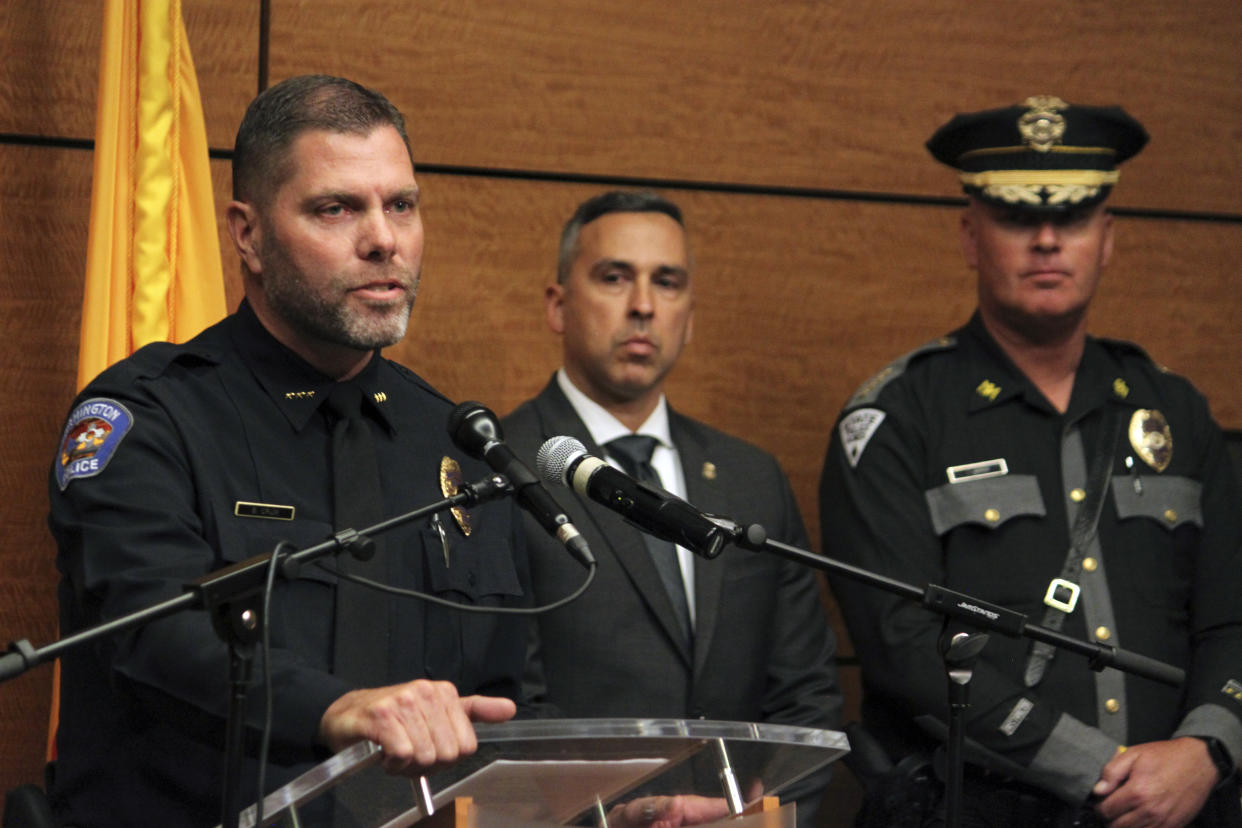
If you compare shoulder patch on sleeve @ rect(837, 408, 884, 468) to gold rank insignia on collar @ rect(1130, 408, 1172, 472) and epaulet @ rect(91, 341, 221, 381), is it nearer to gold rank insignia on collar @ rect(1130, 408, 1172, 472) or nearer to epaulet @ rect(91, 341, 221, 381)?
gold rank insignia on collar @ rect(1130, 408, 1172, 472)

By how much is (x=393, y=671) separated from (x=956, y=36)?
2.30 meters

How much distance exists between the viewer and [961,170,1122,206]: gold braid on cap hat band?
117 inches

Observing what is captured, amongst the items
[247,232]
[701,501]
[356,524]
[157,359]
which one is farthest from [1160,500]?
[157,359]

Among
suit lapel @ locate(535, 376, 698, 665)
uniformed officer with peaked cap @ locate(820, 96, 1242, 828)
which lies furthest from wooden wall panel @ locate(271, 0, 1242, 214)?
suit lapel @ locate(535, 376, 698, 665)

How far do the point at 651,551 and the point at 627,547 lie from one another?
63mm

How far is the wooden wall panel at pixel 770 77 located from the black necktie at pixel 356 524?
1219 millimetres

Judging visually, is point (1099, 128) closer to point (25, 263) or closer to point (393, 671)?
point (393, 671)

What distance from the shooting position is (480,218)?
3297 millimetres

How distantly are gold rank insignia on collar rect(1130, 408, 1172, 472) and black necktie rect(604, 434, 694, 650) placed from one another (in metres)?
0.89

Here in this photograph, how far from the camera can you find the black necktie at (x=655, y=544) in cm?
277

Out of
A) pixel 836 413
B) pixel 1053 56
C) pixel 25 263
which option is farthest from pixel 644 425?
pixel 1053 56

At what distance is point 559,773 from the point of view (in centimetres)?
144

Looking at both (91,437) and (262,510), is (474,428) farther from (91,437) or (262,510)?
(91,437)

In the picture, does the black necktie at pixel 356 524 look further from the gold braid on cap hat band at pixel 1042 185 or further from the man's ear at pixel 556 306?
the gold braid on cap hat band at pixel 1042 185
